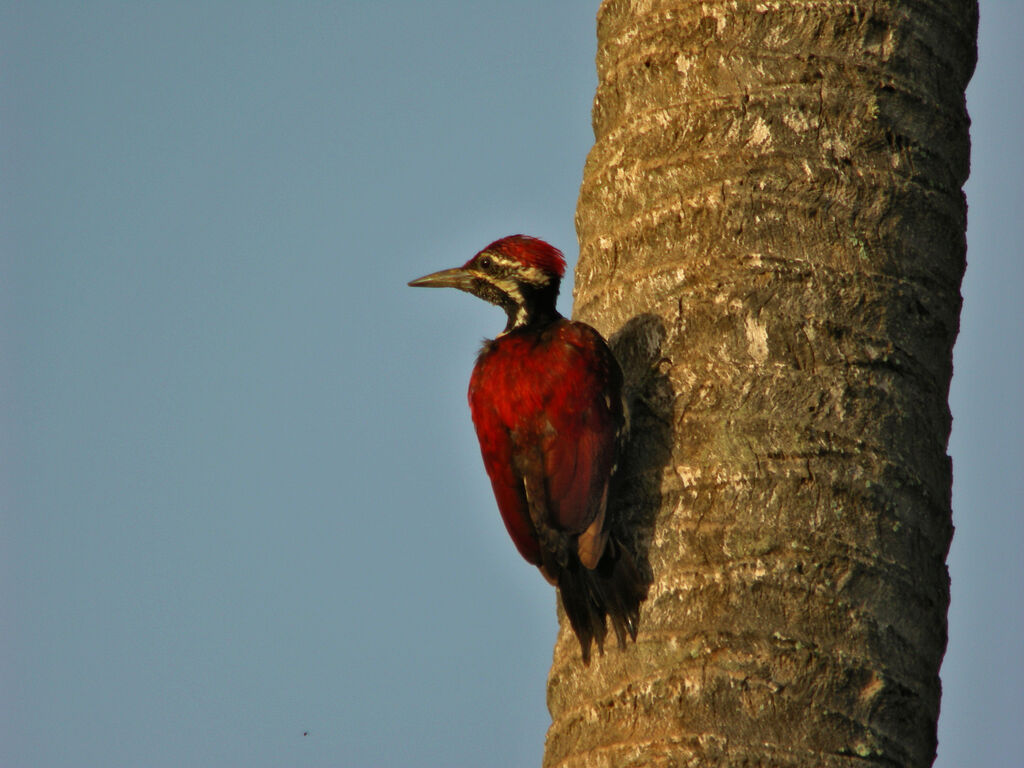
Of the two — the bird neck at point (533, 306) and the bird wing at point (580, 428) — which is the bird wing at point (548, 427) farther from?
the bird neck at point (533, 306)

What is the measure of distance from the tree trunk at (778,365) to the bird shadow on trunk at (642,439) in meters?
0.01

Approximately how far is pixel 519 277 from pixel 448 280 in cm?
34

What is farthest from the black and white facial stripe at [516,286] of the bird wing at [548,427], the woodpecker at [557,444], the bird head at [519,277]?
the bird wing at [548,427]

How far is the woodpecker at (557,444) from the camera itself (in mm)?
4215

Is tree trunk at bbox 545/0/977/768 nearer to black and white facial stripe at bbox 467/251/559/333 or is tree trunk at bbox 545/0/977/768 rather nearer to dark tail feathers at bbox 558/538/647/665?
dark tail feathers at bbox 558/538/647/665

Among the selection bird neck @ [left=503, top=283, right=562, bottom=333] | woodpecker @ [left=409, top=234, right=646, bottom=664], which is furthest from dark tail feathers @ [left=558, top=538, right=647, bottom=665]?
bird neck @ [left=503, top=283, right=562, bottom=333]

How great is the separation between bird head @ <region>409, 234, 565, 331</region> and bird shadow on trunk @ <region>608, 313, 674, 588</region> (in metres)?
1.22

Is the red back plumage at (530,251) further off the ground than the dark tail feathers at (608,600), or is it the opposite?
the red back plumage at (530,251)

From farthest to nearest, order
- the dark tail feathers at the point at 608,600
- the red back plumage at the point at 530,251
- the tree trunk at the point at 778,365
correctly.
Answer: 1. the red back plumage at the point at 530,251
2. the dark tail feathers at the point at 608,600
3. the tree trunk at the point at 778,365

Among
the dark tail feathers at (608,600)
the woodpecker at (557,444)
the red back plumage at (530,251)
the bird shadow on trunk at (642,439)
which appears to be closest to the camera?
the dark tail feathers at (608,600)

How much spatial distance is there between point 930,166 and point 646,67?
38.3 inches

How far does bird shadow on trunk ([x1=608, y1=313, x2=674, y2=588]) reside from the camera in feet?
12.9

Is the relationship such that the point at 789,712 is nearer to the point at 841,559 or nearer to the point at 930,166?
the point at 841,559

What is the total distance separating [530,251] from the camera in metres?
5.55
